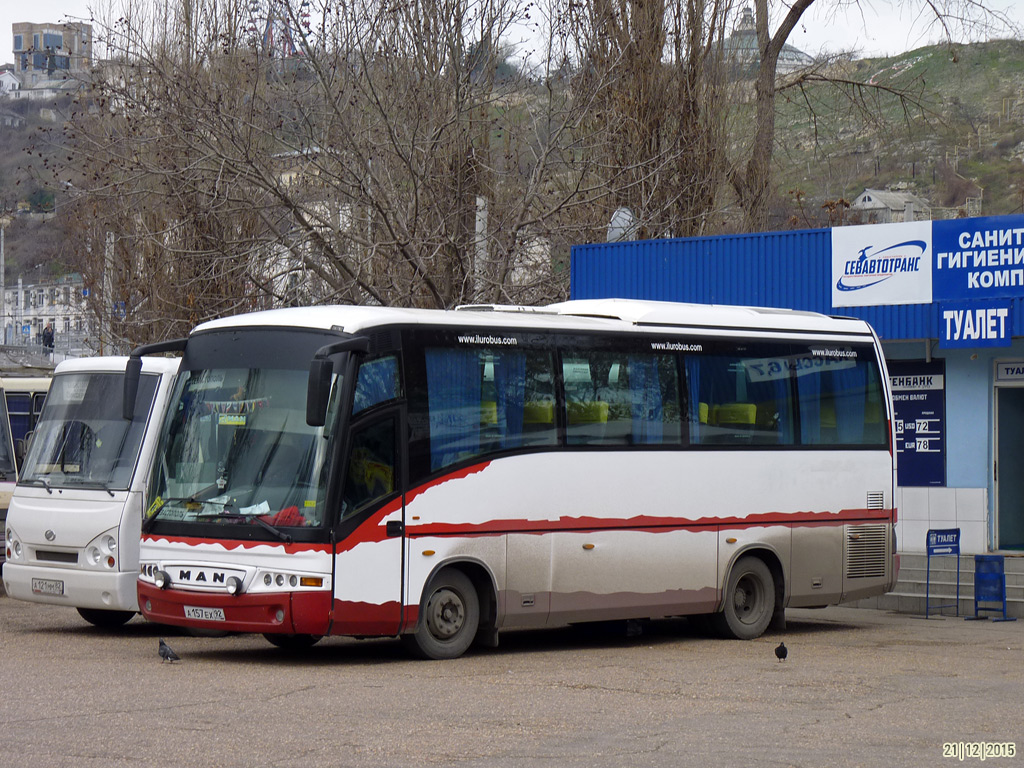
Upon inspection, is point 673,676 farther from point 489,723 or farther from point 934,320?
point 934,320

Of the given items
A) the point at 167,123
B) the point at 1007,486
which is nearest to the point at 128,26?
the point at 167,123

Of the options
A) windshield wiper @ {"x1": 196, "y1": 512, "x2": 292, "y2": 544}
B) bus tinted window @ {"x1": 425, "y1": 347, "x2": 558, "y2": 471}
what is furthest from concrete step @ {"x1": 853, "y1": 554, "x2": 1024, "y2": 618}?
windshield wiper @ {"x1": 196, "y1": 512, "x2": 292, "y2": 544}

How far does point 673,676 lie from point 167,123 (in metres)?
12.6

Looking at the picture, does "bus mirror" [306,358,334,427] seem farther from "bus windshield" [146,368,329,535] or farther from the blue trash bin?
the blue trash bin

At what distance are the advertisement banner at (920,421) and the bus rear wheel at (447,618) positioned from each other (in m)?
9.25

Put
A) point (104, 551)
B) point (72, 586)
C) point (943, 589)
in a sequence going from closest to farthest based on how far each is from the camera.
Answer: point (104, 551)
point (72, 586)
point (943, 589)

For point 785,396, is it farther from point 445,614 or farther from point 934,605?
point 934,605

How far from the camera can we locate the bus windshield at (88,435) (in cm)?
1420

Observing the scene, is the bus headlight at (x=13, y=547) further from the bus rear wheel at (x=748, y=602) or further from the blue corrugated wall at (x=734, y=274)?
the blue corrugated wall at (x=734, y=274)

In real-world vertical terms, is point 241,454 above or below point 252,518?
above

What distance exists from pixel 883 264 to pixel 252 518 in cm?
1117

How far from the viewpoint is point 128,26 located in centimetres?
2122

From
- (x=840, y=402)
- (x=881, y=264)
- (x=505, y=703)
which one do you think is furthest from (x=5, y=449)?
(x=881, y=264)

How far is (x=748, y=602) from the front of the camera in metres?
15.6
